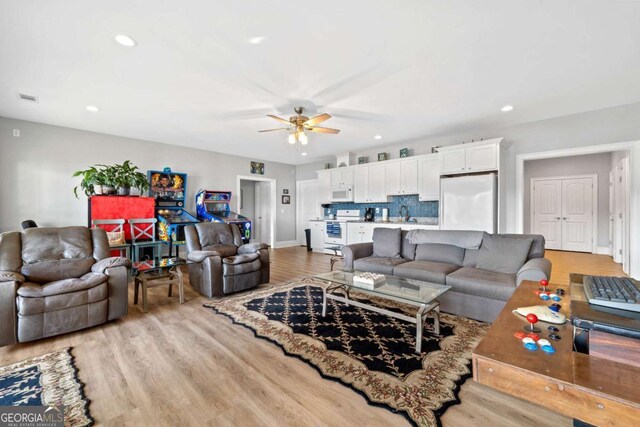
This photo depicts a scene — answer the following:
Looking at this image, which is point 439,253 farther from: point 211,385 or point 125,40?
point 125,40

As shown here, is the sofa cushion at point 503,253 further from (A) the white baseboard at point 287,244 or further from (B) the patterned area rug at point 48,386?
(A) the white baseboard at point 287,244

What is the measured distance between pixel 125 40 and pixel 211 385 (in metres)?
2.95

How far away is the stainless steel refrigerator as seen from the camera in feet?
15.2

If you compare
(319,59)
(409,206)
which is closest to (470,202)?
(409,206)

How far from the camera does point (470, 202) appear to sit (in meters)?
4.81

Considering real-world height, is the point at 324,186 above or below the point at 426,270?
above

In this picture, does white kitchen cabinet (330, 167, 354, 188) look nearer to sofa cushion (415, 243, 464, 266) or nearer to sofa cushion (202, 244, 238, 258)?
sofa cushion (415, 243, 464, 266)

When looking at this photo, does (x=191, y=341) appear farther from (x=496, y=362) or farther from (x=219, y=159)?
(x=219, y=159)

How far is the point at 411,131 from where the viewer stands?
5.21 m

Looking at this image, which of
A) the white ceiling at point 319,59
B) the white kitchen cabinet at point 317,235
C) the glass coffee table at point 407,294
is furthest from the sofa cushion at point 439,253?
the white kitchen cabinet at point 317,235

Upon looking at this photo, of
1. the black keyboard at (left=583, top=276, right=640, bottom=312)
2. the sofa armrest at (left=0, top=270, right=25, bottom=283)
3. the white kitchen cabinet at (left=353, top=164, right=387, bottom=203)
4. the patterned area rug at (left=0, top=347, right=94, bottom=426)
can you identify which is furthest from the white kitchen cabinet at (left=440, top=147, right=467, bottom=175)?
the sofa armrest at (left=0, top=270, right=25, bottom=283)

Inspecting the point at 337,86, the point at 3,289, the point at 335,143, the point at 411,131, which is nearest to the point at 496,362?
the point at 337,86

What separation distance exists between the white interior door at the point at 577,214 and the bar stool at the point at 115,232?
10.1m

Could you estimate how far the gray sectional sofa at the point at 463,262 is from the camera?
282 cm
